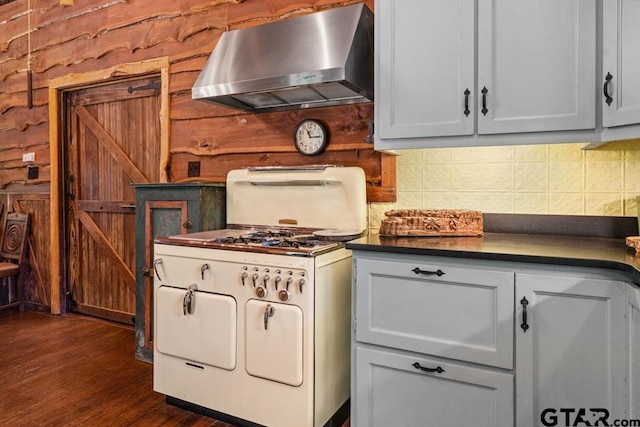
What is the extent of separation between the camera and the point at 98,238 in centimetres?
365

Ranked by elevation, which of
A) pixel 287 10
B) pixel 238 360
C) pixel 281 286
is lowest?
pixel 238 360

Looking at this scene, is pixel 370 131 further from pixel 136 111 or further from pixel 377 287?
pixel 136 111

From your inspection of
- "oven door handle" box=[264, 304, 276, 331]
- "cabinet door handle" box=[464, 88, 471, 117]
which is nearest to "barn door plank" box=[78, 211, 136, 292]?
"oven door handle" box=[264, 304, 276, 331]

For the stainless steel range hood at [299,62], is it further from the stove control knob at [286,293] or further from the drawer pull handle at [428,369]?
the drawer pull handle at [428,369]

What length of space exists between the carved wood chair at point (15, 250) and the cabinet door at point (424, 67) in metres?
3.70

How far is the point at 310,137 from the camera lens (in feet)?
8.36

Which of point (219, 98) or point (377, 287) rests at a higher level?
point (219, 98)

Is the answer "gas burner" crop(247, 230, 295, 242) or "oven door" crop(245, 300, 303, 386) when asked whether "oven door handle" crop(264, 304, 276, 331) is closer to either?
"oven door" crop(245, 300, 303, 386)

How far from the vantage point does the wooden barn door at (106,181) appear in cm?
338

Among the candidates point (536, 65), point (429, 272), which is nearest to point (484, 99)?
point (536, 65)

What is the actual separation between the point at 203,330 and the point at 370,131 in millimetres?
1364

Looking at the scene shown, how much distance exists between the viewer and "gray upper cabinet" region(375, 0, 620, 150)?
1650mm

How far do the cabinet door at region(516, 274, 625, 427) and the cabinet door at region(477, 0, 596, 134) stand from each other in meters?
0.69

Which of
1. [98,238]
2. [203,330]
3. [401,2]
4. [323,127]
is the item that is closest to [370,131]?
[323,127]
